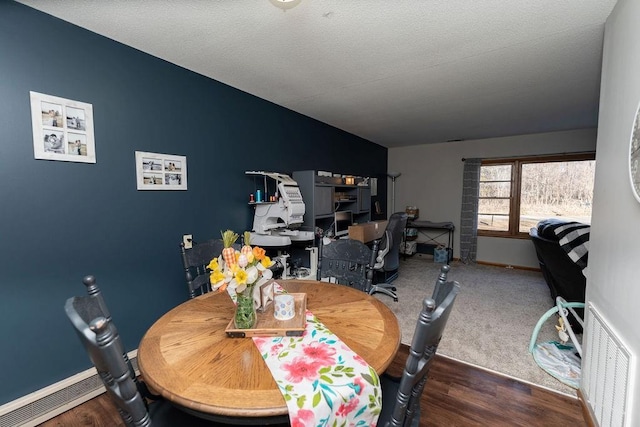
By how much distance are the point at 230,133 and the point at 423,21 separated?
187 cm

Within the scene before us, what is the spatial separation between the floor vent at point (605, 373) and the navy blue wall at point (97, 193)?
2743 millimetres

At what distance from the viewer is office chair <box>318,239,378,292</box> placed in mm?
1857

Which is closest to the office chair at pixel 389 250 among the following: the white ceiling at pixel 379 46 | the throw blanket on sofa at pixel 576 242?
the white ceiling at pixel 379 46

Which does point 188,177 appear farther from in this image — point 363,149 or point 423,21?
point 363,149

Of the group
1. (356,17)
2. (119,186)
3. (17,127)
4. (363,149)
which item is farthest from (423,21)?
(363,149)

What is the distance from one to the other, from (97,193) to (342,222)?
301cm

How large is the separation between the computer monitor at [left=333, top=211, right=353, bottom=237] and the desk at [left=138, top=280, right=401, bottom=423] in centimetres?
234

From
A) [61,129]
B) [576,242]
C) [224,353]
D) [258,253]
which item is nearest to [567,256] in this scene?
[576,242]

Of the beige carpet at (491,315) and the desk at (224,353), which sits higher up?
the desk at (224,353)

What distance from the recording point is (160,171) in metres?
2.18

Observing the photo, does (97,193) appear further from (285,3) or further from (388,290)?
(388,290)

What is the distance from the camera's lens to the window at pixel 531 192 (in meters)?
4.46

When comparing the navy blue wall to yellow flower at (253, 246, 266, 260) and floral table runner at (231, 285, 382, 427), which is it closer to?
yellow flower at (253, 246, 266, 260)

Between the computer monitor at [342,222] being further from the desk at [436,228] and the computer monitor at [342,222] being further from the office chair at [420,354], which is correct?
the office chair at [420,354]
